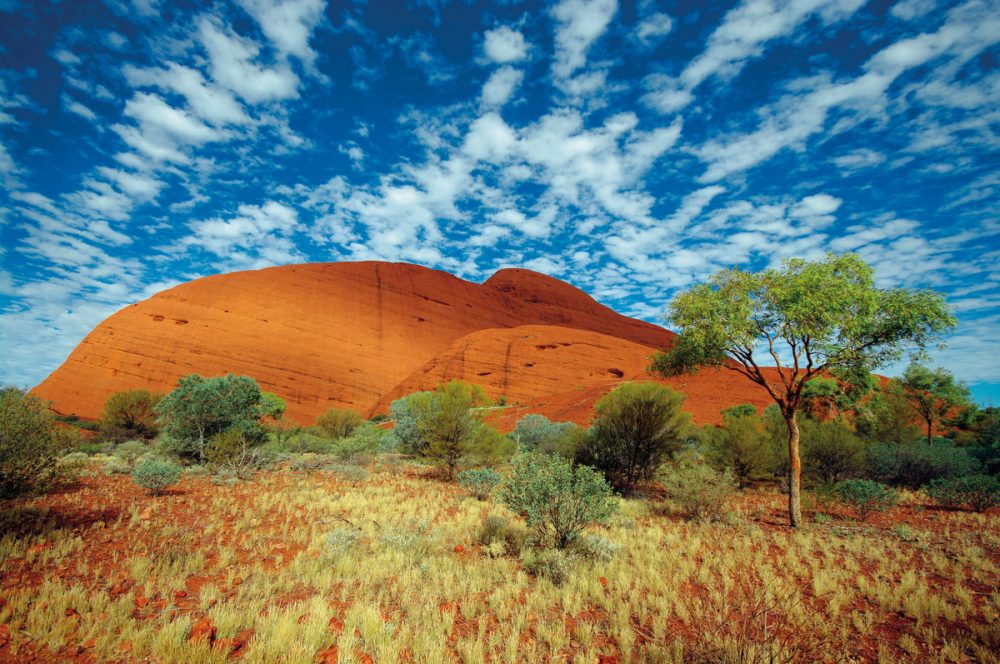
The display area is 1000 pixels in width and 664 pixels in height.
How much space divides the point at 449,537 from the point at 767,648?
5.20 m

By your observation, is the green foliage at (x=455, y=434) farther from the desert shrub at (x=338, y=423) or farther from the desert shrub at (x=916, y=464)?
the desert shrub at (x=338, y=423)

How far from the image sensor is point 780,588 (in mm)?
5277

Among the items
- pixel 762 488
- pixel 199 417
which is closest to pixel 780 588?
pixel 762 488

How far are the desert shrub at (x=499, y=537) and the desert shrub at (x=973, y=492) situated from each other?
12068 mm

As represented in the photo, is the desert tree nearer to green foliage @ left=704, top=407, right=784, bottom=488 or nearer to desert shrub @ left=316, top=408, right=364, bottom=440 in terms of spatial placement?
green foliage @ left=704, top=407, right=784, bottom=488

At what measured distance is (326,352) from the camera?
201 ft

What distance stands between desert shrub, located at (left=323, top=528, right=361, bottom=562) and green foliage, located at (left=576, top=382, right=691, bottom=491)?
9211 mm

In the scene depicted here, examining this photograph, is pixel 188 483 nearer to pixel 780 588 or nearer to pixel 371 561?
pixel 371 561

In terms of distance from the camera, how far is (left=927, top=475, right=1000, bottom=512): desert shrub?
10.5 m

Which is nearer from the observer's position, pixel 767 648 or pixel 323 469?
pixel 767 648

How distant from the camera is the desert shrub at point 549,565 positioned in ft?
18.4

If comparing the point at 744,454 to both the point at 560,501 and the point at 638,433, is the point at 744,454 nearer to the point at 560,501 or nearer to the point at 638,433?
the point at 638,433

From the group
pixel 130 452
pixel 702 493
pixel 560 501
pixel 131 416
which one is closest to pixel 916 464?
pixel 702 493

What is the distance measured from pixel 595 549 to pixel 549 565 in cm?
95
